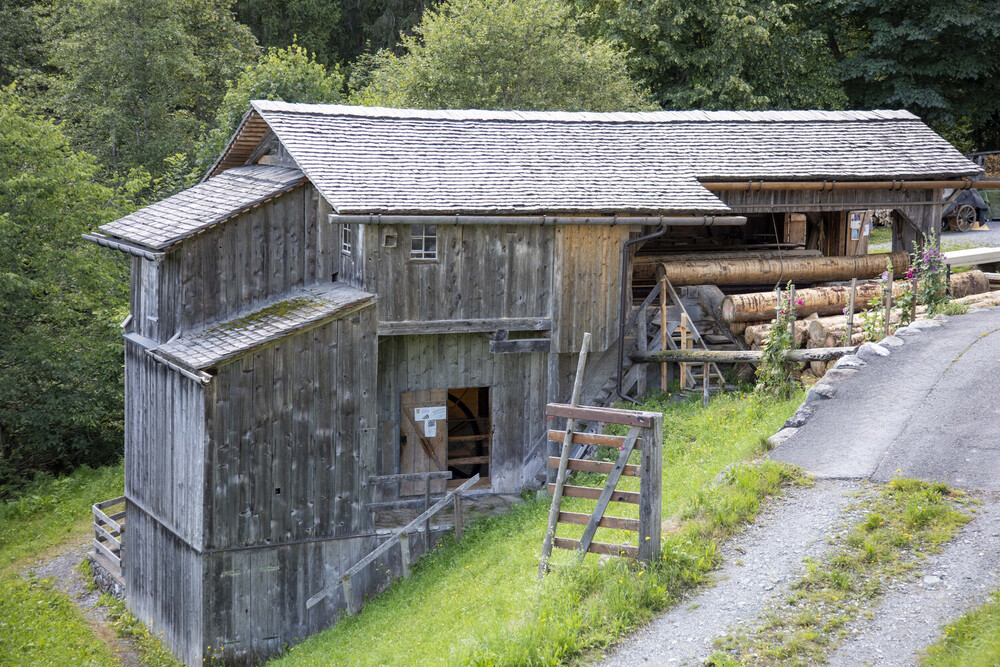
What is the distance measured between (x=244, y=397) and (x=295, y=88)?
16.0 m

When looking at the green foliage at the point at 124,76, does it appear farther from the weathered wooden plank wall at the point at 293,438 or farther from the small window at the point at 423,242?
the weathered wooden plank wall at the point at 293,438

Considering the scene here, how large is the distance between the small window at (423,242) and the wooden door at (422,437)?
251 cm

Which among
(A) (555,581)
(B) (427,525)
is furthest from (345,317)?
(A) (555,581)

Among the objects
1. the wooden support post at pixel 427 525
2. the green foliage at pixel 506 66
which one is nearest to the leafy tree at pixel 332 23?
the green foliage at pixel 506 66

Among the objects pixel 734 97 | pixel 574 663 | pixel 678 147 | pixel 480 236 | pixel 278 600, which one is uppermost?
pixel 734 97

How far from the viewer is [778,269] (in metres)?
20.1

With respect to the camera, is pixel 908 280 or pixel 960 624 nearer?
pixel 960 624

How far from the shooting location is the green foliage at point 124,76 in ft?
104

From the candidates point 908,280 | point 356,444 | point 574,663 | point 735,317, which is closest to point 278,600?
point 356,444

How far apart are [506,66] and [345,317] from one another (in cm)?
1634

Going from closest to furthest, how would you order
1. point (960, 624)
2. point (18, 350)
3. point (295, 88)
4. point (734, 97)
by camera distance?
point (960, 624) < point (18, 350) < point (295, 88) < point (734, 97)

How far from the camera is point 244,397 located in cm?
1488

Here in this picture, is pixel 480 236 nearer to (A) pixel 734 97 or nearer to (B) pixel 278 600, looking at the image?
(B) pixel 278 600

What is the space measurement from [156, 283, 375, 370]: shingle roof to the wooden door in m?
2.29
